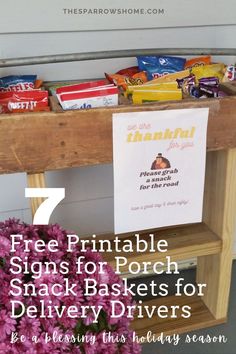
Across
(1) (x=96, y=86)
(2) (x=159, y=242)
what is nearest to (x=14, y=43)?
(1) (x=96, y=86)

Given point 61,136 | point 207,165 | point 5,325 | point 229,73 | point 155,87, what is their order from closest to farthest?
point 5,325 → point 61,136 → point 155,87 → point 229,73 → point 207,165

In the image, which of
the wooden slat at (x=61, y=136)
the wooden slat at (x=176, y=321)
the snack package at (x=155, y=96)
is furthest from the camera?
the wooden slat at (x=176, y=321)

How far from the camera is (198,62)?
1.29 metres

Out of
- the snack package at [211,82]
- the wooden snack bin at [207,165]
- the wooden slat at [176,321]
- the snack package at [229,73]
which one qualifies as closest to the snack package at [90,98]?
the wooden snack bin at [207,165]

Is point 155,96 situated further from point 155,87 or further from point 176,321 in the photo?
point 176,321

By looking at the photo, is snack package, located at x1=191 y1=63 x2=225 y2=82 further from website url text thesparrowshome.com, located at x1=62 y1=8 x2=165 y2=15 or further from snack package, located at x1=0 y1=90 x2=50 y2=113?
snack package, located at x1=0 y1=90 x2=50 y2=113

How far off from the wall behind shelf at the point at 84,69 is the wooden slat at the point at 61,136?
36cm

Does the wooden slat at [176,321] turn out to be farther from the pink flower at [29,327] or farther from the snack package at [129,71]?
the snack package at [129,71]

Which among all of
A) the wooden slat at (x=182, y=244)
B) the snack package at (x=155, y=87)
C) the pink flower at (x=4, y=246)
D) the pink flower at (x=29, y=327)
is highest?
the snack package at (x=155, y=87)

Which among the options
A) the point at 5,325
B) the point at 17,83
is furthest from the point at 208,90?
the point at 5,325

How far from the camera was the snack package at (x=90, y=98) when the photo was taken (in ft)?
3.46

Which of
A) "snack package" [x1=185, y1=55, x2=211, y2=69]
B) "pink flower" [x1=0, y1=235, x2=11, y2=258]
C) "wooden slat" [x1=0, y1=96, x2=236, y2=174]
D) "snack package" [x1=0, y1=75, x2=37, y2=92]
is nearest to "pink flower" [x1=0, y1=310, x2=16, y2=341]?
"pink flower" [x1=0, y1=235, x2=11, y2=258]

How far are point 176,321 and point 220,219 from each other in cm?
38

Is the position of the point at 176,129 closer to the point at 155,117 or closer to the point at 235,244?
the point at 155,117
